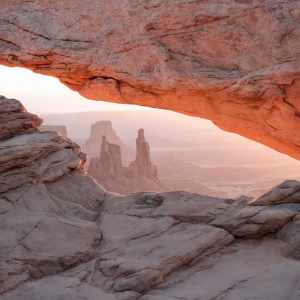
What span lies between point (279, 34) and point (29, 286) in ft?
30.3

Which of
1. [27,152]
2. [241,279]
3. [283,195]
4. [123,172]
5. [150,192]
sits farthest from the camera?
[123,172]

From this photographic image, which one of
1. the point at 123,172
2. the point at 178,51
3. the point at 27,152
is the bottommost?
the point at 123,172

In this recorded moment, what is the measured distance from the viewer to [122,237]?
7539mm

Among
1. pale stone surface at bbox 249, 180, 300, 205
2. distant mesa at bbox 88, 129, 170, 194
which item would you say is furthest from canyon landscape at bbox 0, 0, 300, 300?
distant mesa at bbox 88, 129, 170, 194

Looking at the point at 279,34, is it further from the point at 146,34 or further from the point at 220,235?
the point at 220,235

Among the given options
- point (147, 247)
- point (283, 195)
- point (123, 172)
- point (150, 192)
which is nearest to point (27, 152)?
point (150, 192)

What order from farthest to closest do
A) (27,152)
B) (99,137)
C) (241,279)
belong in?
(99,137) → (27,152) → (241,279)

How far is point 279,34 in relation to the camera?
10.0m

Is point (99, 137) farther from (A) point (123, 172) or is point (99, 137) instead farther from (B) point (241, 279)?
(B) point (241, 279)

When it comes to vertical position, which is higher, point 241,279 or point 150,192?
point 150,192

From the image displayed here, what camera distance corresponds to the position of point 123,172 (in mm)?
47719

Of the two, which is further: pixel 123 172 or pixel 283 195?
pixel 123 172

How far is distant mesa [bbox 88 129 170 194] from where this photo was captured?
44.9 meters

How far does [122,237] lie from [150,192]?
84.4 inches
